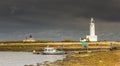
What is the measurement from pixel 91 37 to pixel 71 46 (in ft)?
47.4

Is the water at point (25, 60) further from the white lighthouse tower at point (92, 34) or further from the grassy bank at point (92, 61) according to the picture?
the white lighthouse tower at point (92, 34)

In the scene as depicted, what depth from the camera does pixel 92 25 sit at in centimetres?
14500

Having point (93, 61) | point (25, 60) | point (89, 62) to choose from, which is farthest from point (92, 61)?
point (25, 60)

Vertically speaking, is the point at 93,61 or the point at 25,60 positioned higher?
the point at 93,61

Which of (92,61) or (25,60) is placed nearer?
(92,61)

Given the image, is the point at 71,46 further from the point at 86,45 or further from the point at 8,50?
the point at 8,50

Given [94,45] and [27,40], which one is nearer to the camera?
[94,45]

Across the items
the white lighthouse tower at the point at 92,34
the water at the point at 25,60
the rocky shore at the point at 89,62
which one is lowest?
the water at the point at 25,60

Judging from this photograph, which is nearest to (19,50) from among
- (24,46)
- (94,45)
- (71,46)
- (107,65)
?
(24,46)

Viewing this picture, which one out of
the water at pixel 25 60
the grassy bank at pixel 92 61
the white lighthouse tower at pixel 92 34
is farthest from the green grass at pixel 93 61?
the white lighthouse tower at pixel 92 34

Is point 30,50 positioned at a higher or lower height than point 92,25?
lower

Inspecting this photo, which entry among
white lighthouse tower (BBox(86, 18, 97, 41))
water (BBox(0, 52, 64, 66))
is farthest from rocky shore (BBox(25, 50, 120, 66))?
white lighthouse tower (BBox(86, 18, 97, 41))

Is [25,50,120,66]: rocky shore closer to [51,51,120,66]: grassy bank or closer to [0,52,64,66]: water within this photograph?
[51,51,120,66]: grassy bank

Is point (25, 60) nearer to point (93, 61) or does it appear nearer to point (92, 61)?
point (92, 61)
